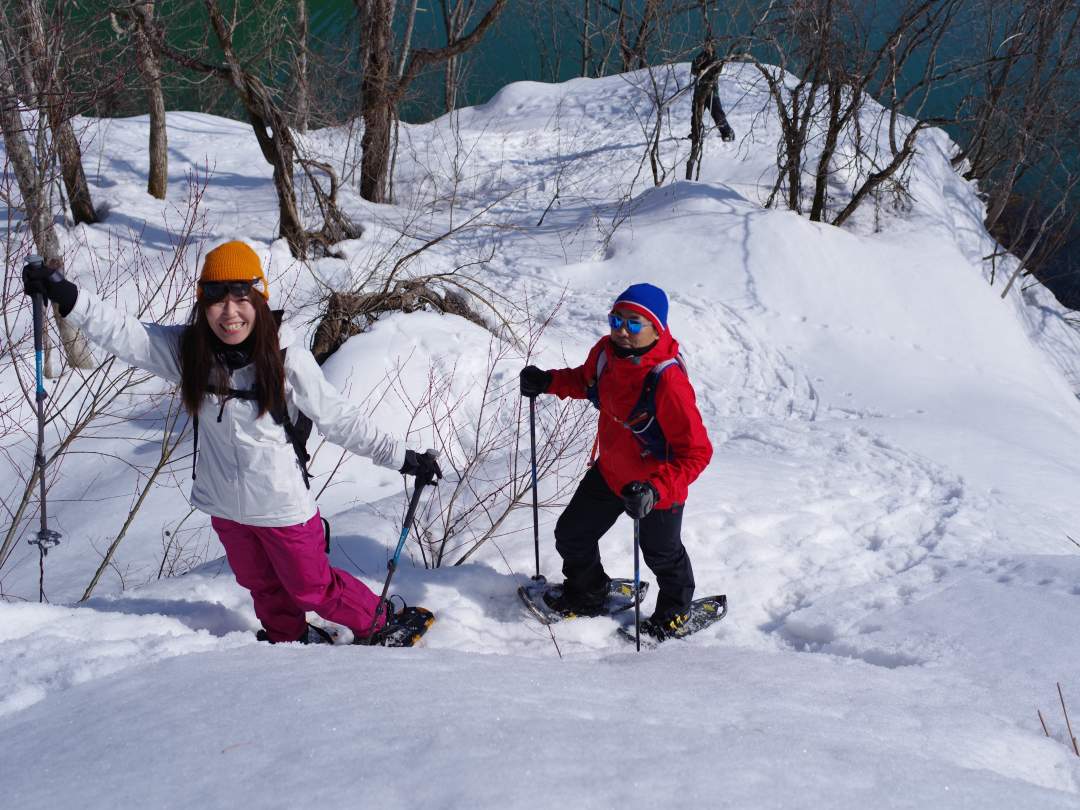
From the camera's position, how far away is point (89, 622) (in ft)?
9.39

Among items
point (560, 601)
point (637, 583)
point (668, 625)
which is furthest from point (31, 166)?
point (668, 625)

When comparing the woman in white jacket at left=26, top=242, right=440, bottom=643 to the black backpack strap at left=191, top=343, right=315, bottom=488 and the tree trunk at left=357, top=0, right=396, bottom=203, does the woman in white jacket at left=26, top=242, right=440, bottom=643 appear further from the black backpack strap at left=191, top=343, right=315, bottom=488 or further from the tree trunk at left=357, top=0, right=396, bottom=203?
the tree trunk at left=357, top=0, right=396, bottom=203

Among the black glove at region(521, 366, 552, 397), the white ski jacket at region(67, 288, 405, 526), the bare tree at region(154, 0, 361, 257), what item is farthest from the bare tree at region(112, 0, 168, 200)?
the black glove at region(521, 366, 552, 397)

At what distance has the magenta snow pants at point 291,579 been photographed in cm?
290

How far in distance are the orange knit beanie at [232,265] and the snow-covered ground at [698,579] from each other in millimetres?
1220

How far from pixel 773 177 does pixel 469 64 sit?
9970 mm

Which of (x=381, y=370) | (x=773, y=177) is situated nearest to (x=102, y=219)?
(x=381, y=370)

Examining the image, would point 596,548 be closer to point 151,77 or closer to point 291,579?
point 291,579

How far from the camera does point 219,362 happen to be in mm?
2658

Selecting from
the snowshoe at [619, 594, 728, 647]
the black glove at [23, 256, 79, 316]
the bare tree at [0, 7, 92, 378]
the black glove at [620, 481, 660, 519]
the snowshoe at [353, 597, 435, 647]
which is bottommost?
→ the snowshoe at [619, 594, 728, 647]

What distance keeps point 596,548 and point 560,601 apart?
314mm

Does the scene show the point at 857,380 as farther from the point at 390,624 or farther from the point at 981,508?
the point at 390,624

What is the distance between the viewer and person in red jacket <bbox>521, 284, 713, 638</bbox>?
3029mm

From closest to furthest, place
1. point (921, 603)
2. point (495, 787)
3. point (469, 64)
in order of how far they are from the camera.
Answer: point (495, 787)
point (921, 603)
point (469, 64)
